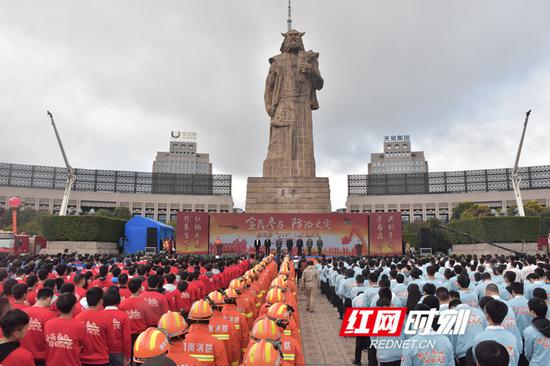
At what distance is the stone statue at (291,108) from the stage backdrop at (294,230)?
4.27 meters

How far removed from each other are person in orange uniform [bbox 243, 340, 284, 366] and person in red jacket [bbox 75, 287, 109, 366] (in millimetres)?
2285

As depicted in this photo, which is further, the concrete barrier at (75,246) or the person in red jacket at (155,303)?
the concrete barrier at (75,246)

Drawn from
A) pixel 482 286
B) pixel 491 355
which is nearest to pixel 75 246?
pixel 482 286

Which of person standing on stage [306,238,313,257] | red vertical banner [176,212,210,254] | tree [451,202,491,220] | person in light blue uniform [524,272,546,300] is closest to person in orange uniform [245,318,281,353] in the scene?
person in light blue uniform [524,272,546,300]

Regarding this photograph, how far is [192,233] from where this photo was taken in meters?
28.1

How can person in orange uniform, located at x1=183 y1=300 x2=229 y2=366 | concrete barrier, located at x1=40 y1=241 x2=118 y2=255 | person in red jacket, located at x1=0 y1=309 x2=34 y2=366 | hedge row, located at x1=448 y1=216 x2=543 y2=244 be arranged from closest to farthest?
1. person in red jacket, located at x1=0 y1=309 x2=34 y2=366
2. person in orange uniform, located at x1=183 y1=300 x2=229 y2=366
3. concrete barrier, located at x1=40 y1=241 x2=118 y2=255
4. hedge row, located at x1=448 y1=216 x2=543 y2=244

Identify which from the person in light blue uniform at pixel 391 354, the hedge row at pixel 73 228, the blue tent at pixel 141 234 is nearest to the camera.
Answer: the person in light blue uniform at pixel 391 354

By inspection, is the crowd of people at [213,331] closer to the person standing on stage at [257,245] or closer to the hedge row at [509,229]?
the person standing on stage at [257,245]

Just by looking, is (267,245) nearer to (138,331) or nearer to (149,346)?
(138,331)

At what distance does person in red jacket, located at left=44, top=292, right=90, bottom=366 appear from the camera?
4383mm

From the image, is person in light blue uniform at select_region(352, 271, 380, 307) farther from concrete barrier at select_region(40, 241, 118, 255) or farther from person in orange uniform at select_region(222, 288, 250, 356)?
concrete barrier at select_region(40, 241, 118, 255)

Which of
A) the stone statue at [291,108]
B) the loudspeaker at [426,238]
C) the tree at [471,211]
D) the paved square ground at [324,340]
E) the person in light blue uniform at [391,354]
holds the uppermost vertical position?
the stone statue at [291,108]

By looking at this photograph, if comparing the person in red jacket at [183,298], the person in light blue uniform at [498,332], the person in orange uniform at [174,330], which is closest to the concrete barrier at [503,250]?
the person in red jacket at [183,298]

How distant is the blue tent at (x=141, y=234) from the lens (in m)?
29.8
